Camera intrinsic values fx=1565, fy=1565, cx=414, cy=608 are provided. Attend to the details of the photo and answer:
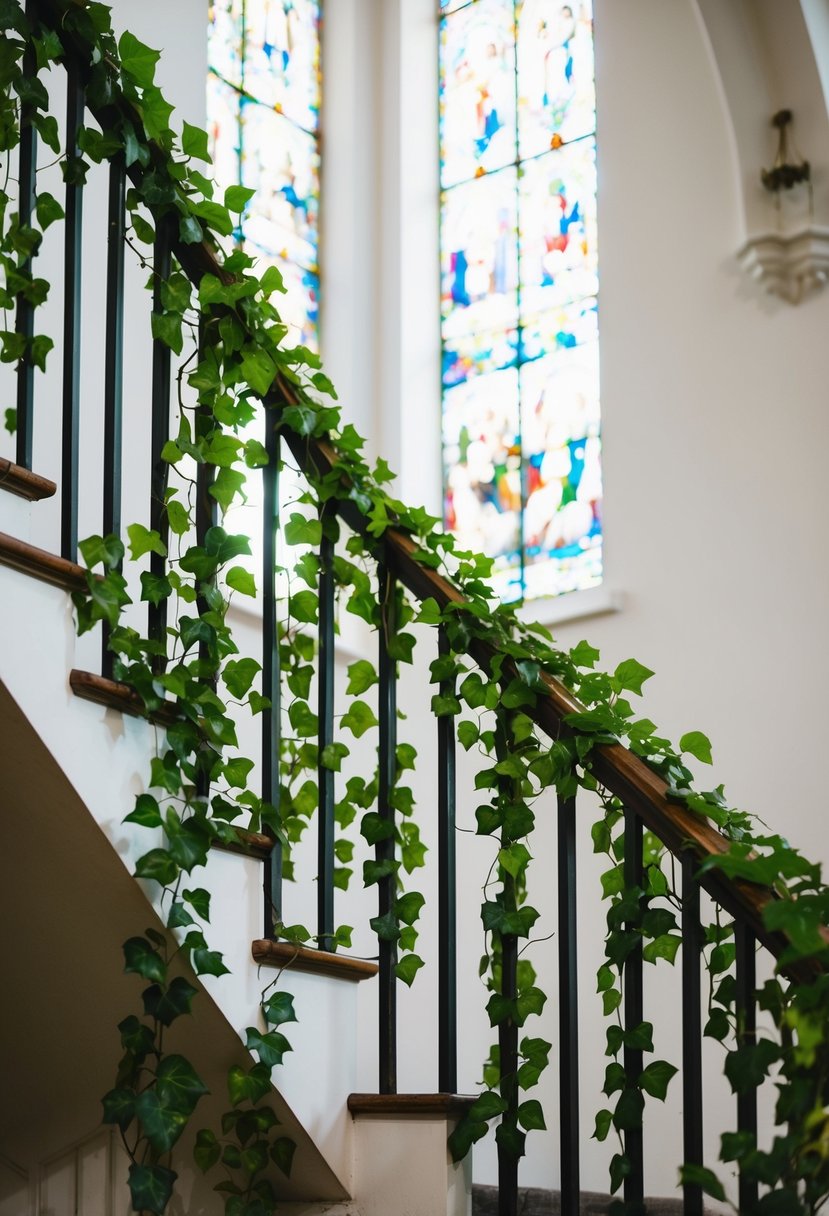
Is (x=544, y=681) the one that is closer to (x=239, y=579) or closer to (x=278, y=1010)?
(x=239, y=579)

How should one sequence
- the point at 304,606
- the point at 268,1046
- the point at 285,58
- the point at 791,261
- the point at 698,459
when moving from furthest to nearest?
1. the point at 285,58
2. the point at 698,459
3. the point at 791,261
4. the point at 304,606
5. the point at 268,1046

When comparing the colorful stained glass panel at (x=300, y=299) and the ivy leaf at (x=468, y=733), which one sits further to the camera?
the colorful stained glass panel at (x=300, y=299)

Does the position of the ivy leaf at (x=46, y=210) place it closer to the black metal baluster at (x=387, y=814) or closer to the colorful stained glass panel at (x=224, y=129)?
the black metal baluster at (x=387, y=814)

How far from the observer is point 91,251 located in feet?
15.1

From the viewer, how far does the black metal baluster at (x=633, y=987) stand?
2047 mm

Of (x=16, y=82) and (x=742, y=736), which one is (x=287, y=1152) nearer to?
(x=16, y=82)

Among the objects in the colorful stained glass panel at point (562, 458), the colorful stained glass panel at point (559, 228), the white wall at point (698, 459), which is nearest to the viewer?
the white wall at point (698, 459)

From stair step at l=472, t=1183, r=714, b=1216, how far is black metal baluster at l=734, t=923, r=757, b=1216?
1.59 meters

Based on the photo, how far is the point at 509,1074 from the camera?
219 centimetres

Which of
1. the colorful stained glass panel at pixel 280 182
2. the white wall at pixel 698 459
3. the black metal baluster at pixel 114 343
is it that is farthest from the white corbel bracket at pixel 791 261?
the black metal baluster at pixel 114 343

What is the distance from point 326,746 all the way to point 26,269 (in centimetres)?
82

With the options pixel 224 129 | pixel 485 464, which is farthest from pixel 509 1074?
pixel 224 129

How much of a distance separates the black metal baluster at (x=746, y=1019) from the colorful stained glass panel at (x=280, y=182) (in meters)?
4.59

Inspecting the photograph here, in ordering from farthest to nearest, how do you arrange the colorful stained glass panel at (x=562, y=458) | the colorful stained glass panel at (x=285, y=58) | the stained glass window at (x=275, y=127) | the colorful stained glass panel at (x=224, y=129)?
the colorful stained glass panel at (x=285, y=58) → the stained glass window at (x=275, y=127) → the colorful stained glass panel at (x=224, y=129) → the colorful stained glass panel at (x=562, y=458)
